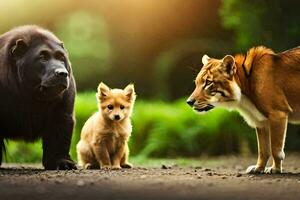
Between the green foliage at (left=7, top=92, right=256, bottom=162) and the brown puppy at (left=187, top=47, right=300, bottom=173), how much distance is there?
14.0 ft

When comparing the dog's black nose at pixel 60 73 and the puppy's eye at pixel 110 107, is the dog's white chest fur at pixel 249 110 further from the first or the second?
the dog's black nose at pixel 60 73

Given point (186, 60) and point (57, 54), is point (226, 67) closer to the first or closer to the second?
point (57, 54)

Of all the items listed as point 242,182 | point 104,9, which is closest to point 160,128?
point 104,9

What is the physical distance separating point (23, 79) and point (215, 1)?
7.71 metres

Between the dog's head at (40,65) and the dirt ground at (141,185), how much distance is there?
86cm

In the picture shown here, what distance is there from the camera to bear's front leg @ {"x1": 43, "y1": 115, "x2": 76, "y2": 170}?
8.20 meters

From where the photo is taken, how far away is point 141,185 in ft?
22.0

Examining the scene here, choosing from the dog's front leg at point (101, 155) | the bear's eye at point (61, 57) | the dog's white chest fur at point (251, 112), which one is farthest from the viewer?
the dog's front leg at point (101, 155)

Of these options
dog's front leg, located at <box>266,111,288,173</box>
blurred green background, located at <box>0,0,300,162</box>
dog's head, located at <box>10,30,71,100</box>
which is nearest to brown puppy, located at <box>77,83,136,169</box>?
dog's head, located at <box>10,30,71,100</box>

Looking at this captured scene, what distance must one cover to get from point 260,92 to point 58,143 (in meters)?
2.21

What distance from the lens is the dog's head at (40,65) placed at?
7754mm

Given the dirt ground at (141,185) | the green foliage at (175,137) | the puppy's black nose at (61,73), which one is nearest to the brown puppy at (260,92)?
the dirt ground at (141,185)

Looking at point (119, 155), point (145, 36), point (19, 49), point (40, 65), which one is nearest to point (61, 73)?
point (40, 65)

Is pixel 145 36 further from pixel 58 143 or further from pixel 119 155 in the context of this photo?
pixel 58 143
